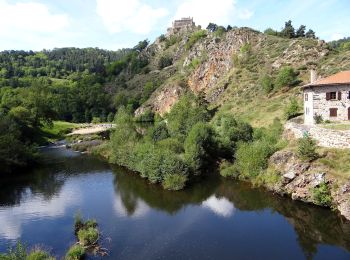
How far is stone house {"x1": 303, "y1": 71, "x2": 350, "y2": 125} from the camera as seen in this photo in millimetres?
53906

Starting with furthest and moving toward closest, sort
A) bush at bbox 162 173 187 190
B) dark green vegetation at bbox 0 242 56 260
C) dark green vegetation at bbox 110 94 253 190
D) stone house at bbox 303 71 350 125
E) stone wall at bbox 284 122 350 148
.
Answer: stone house at bbox 303 71 350 125
dark green vegetation at bbox 110 94 253 190
bush at bbox 162 173 187 190
stone wall at bbox 284 122 350 148
dark green vegetation at bbox 0 242 56 260

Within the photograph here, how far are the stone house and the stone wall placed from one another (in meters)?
5.56

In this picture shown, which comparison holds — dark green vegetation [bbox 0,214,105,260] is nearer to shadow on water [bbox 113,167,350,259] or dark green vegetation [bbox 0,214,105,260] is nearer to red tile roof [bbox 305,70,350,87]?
shadow on water [bbox 113,167,350,259]

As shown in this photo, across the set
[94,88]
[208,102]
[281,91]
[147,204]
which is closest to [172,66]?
[94,88]

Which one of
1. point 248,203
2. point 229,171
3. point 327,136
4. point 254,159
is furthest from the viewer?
point 229,171

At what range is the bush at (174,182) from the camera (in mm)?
50688

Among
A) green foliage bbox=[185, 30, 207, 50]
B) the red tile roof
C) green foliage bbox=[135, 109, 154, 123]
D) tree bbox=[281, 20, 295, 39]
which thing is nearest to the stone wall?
the red tile roof

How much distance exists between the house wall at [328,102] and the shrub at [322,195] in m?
17.3

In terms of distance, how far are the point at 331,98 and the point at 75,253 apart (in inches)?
1670

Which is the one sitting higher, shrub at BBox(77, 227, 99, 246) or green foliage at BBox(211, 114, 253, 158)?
green foliage at BBox(211, 114, 253, 158)

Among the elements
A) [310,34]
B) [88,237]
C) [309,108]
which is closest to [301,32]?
[310,34]

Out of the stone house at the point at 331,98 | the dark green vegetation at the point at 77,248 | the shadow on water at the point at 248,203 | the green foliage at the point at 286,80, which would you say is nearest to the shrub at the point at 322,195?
the shadow on water at the point at 248,203

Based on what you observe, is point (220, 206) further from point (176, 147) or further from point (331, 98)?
point (331, 98)

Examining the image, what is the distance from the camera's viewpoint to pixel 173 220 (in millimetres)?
40750
